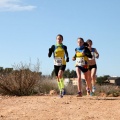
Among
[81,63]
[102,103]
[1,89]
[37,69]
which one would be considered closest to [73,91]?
[37,69]

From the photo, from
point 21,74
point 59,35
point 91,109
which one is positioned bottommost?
point 91,109

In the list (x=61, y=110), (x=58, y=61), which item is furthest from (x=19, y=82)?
(x=61, y=110)

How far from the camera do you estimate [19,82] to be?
13.5m

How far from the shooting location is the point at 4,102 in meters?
10.4

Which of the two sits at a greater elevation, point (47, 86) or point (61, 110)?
point (47, 86)

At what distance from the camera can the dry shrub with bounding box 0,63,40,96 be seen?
13.5 metres

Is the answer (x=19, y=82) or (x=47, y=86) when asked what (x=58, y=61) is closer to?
(x=19, y=82)

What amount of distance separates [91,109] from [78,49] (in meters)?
3.16

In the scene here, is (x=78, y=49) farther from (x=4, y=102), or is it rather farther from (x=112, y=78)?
(x=112, y=78)

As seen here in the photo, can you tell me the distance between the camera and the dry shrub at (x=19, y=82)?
13.5 metres

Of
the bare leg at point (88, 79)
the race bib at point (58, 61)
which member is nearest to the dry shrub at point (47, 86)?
the bare leg at point (88, 79)

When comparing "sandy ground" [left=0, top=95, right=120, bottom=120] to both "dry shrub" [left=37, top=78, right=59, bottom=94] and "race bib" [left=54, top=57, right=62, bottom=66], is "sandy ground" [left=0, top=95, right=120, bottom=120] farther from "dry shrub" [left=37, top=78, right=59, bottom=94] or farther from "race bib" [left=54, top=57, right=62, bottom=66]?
"dry shrub" [left=37, top=78, right=59, bottom=94]

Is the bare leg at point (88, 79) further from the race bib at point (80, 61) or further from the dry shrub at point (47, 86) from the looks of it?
the dry shrub at point (47, 86)

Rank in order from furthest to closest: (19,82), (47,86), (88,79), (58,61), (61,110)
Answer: (47,86), (19,82), (88,79), (58,61), (61,110)
